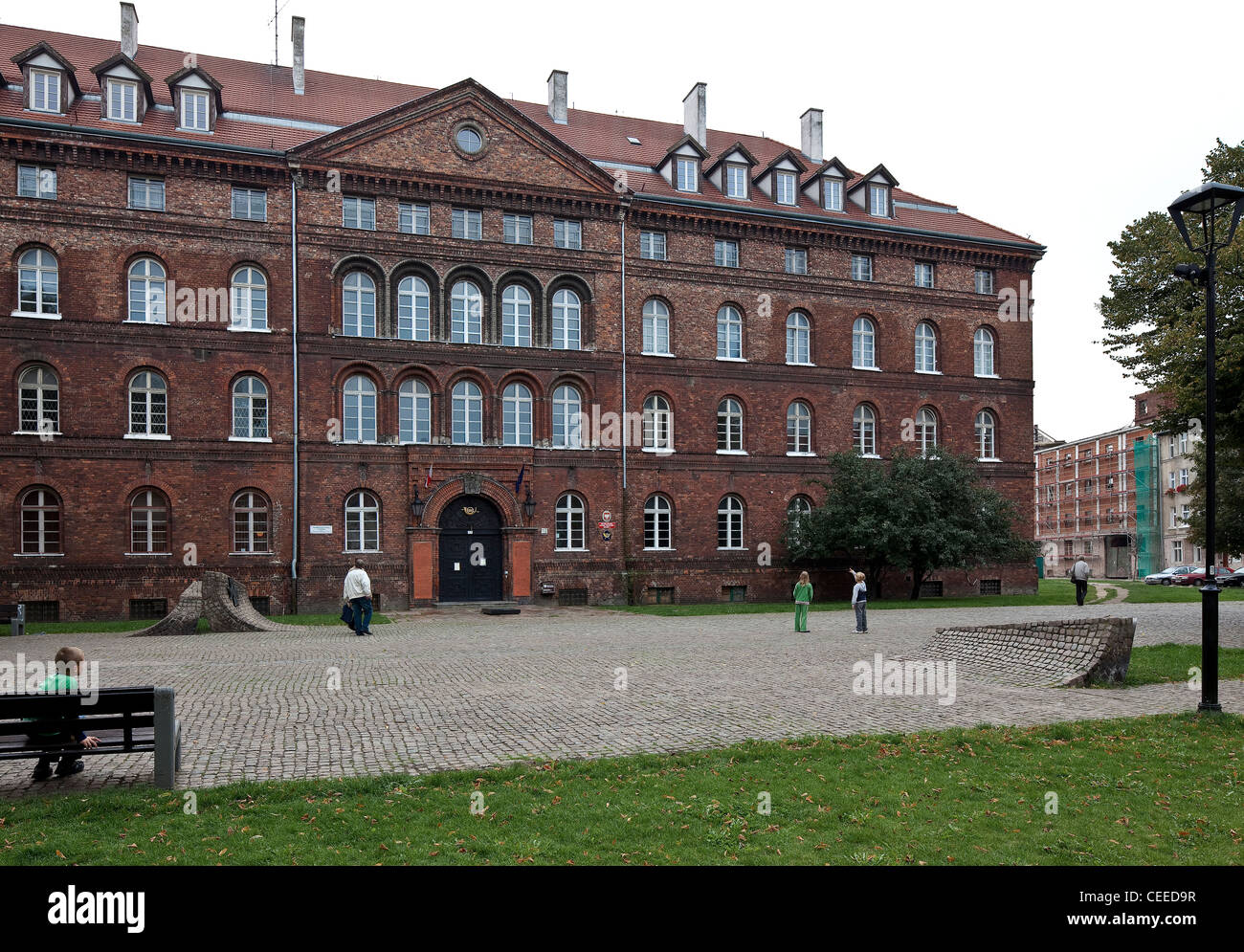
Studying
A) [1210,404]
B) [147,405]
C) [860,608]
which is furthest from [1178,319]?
[147,405]

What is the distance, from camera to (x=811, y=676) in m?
15.1

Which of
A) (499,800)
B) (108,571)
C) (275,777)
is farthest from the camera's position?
(108,571)

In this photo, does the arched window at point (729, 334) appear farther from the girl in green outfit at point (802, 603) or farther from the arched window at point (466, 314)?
the girl in green outfit at point (802, 603)

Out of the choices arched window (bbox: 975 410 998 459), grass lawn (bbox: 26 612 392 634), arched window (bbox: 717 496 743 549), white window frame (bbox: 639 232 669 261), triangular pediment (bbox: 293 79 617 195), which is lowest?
grass lawn (bbox: 26 612 392 634)

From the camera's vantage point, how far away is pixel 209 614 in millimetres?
24266

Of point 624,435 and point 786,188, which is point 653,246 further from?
point 624,435

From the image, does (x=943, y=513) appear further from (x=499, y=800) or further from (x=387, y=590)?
(x=499, y=800)

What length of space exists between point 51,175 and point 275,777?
91.1 feet

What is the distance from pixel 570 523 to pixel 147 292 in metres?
15.2

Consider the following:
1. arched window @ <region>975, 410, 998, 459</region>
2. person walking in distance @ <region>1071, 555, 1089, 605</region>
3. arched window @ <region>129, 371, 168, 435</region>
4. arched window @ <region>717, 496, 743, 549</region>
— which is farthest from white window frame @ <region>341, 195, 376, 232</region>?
person walking in distance @ <region>1071, 555, 1089, 605</region>

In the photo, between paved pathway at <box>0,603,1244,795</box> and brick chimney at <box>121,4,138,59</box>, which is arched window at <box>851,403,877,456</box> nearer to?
paved pathway at <box>0,603,1244,795</box>

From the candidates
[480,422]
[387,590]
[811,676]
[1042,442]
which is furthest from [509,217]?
[1042,442]

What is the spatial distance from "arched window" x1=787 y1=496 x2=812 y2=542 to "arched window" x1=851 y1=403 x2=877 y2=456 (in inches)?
134

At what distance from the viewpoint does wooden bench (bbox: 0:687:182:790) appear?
802 centimetres
